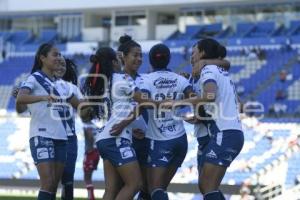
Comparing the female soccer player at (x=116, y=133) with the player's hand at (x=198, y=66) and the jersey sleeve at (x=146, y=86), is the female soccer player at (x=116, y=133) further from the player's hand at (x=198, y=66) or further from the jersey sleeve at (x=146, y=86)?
the player's hand at (x=198, y=66)

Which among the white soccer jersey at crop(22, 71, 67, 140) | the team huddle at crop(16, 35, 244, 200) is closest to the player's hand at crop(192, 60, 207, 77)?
the team huddle at crop(16, 35, 244, 200)

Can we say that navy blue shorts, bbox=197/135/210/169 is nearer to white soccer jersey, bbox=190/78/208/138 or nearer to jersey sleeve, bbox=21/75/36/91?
white soccer jersey, bbox=190/78/208/138

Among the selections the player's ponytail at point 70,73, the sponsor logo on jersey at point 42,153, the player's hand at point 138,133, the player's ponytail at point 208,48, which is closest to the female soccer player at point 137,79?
the player's hand at point 138,133

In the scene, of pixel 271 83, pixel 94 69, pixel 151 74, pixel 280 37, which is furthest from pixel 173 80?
pixel 280 37

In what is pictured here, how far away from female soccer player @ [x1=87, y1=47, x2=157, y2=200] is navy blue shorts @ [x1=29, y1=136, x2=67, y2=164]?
0.64 meters

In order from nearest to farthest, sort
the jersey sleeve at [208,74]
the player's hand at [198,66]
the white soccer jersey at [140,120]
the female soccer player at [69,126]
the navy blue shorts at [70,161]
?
the jersey sleeve at [208,74] < the player's hand at [198,66] < the white soccer jersey at [140,120] < the female soccer player at [69,126] < the navy blue shorts at [70,161]

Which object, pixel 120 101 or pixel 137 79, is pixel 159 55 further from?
pixel 120 101

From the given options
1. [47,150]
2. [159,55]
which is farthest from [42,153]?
[159,55]

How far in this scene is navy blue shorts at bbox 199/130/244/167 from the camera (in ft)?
24.9

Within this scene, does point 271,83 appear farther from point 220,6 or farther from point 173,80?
point 173,80

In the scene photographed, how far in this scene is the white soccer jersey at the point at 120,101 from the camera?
25.1 ft

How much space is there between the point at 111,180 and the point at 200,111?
1.15 metres

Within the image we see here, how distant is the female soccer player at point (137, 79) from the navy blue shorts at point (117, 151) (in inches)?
12.8

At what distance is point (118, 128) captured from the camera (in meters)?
7.66
